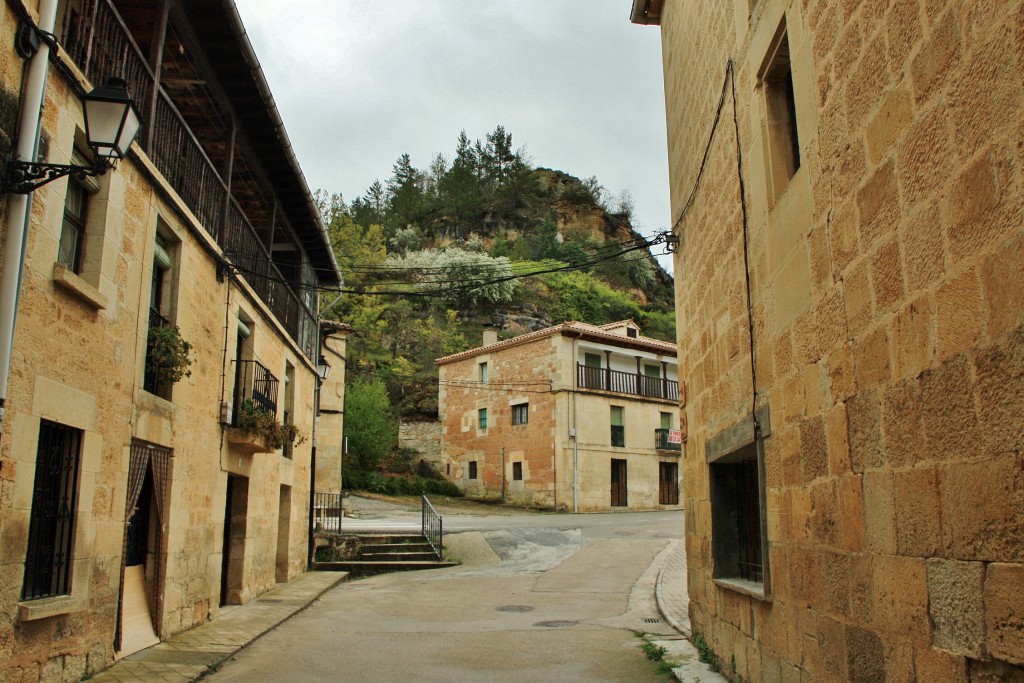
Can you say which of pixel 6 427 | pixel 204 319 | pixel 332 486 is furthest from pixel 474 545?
pixel 6 427

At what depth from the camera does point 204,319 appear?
937 centimetres

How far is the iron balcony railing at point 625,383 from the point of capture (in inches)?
1264

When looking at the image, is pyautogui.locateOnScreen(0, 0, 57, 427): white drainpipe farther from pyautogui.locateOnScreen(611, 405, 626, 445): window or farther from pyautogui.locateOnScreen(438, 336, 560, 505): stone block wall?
pyautogui.locateOnScreen(611, 405, 626, 445): window

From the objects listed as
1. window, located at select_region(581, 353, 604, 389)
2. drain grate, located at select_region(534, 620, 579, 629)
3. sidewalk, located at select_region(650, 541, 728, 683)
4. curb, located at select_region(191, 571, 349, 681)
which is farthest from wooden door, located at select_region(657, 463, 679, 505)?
drain grate, located at select_region(534, 620, 579, 629)

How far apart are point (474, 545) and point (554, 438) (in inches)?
511

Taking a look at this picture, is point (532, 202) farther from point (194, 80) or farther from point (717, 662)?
point (717, 662)

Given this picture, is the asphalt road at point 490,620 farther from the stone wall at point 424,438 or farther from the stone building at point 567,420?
the stone wall at point 424,438

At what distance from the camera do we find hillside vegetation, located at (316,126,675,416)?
40375mm

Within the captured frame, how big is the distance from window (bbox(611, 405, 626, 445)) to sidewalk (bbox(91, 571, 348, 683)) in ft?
68.4

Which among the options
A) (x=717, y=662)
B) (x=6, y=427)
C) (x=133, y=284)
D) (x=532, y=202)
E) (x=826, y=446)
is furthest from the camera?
(x=532, y=202)

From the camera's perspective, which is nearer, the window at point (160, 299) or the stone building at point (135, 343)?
the stone building at point (135, 343)

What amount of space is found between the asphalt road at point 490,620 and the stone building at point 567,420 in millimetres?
11423

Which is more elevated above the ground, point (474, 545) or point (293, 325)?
point (293, 325)

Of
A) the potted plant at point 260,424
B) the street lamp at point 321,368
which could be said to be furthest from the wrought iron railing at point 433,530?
the potted plant at point 260,424
